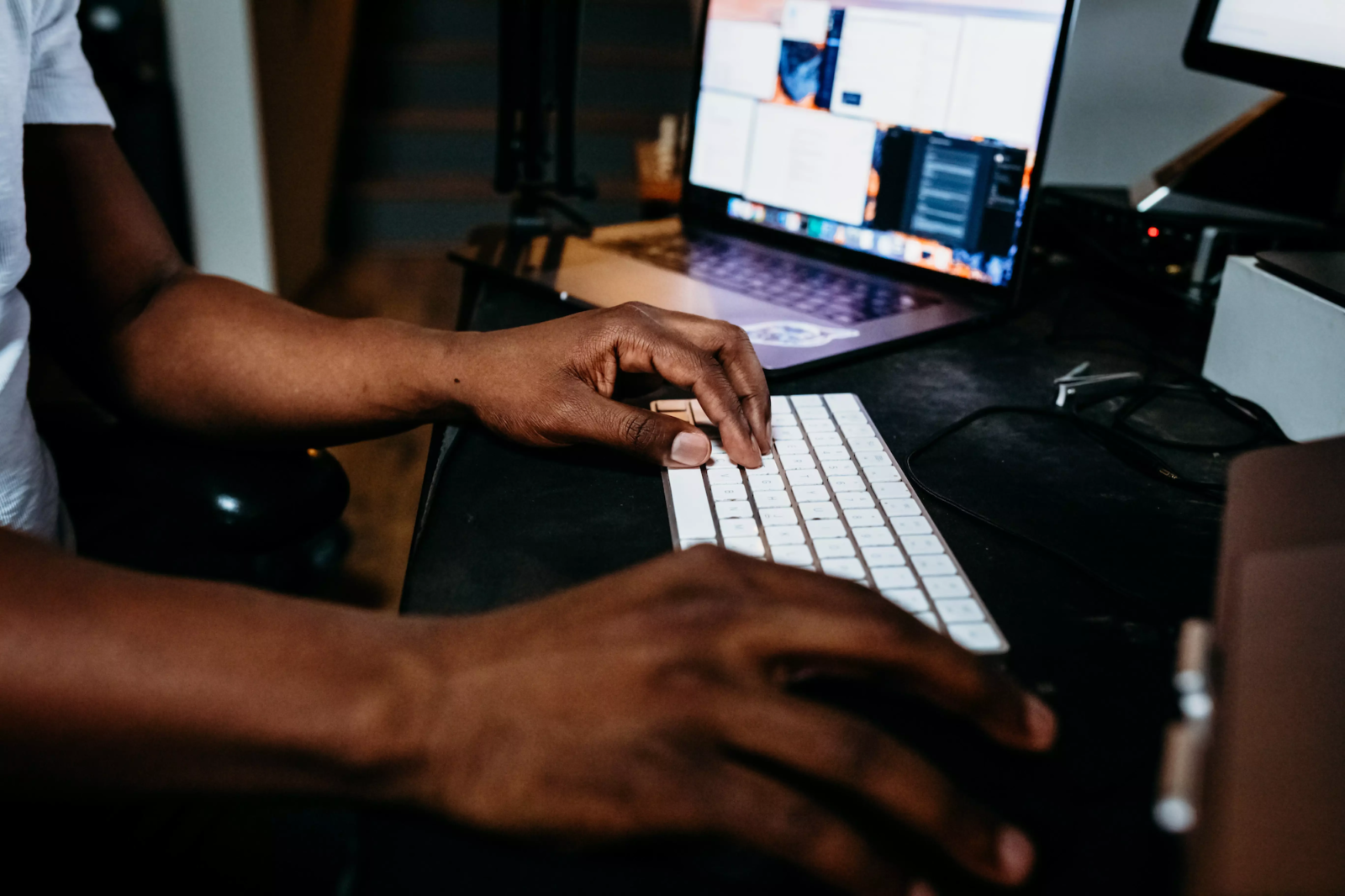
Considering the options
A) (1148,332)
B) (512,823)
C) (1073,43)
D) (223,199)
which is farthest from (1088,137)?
(223,199)

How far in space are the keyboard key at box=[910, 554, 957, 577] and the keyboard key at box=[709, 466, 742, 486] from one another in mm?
118

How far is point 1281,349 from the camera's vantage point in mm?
660

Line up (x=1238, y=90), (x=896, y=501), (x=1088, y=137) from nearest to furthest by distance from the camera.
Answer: (x=896, y=501) < (x=1238, y=90) < (x=1088, y=137)

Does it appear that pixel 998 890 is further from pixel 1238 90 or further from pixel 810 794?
pixel 1238 90

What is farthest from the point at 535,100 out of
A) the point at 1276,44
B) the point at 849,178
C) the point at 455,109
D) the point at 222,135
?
the point at 455,109

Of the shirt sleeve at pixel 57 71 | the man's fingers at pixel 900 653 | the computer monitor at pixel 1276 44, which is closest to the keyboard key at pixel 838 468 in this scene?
the man's fingers at pixel 900 653

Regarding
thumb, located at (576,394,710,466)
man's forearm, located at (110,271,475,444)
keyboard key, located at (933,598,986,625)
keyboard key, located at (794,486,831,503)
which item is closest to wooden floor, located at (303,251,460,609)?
man's forearm, located at (110,271,475,444)

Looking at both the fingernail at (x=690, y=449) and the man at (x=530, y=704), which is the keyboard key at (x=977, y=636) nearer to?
the man at (x=530, y=704)

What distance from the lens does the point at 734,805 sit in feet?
0.96

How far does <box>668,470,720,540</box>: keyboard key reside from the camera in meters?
0.48

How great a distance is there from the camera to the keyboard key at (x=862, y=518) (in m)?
0.49

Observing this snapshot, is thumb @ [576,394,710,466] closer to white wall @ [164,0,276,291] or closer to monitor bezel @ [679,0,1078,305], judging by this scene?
monitor bezel @ [679,0,1078,305]

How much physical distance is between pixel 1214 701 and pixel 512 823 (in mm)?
229

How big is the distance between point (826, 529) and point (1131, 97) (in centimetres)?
92
